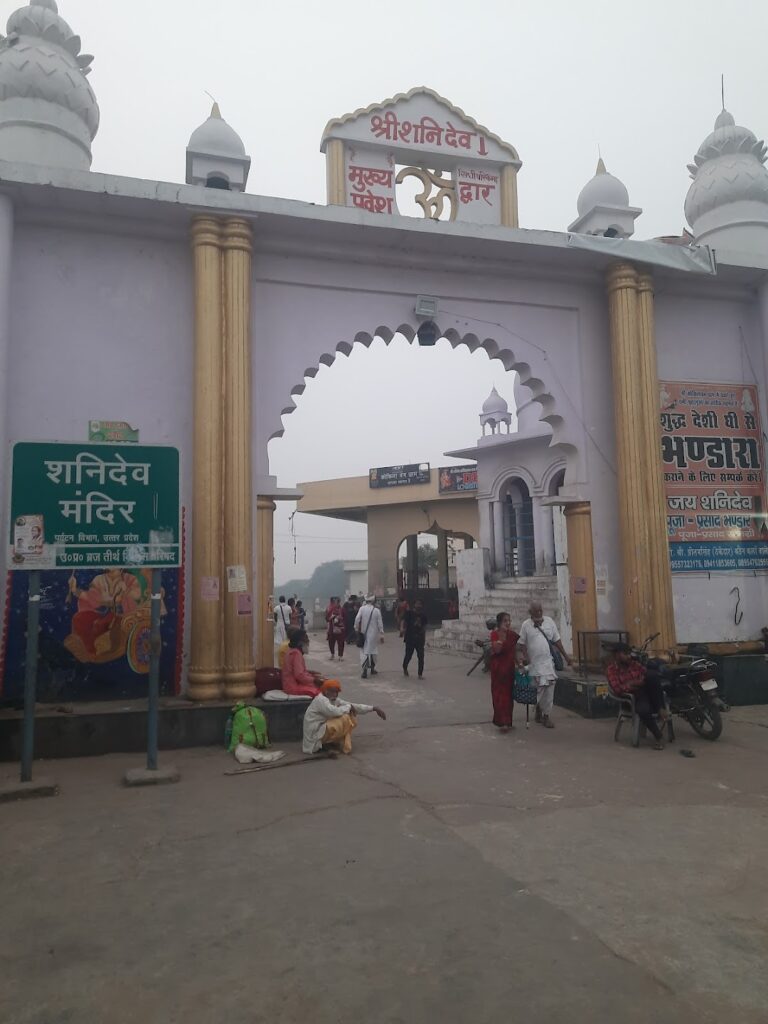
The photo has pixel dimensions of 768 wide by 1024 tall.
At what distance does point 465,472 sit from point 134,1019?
23500 millimetres

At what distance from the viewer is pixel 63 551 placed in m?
5.34

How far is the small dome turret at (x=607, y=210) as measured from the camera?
28.9 feet

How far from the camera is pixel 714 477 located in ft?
29.2

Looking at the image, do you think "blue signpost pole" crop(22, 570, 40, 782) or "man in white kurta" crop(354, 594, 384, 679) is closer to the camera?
"blue signpost pole" crop(22, 570, 40, 782)

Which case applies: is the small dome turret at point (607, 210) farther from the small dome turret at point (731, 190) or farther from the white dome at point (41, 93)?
the white dome at point (41, 93)

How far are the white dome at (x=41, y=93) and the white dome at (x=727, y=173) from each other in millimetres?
7643

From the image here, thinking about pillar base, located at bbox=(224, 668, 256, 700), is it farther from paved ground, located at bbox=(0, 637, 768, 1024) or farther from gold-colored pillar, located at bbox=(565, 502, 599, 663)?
gold-colored pillar, located at bbox=(565, 502, 599, 663)

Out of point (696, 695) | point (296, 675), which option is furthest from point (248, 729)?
point (696, 695)

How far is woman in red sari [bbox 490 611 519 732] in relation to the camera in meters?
7.33

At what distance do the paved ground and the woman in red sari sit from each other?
1.35m

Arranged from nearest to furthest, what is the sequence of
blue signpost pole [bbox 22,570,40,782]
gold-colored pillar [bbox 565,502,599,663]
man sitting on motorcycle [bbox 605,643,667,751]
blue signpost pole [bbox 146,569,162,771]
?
blue signpost pole [bbox 22,570,40,782] < blue signpost pole [bbox 146,569,162,771] < man sitting on motorcycle [bbox 605,643,667,751] < gold-colored pillar [bbox 565,502,599,663]

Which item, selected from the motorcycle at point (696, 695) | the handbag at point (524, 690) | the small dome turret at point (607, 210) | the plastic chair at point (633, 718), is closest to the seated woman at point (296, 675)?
the handbag at point (524, 690)

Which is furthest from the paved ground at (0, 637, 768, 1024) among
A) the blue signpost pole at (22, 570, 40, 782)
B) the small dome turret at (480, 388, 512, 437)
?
the small dome turret at (480, 388, 512, 437)

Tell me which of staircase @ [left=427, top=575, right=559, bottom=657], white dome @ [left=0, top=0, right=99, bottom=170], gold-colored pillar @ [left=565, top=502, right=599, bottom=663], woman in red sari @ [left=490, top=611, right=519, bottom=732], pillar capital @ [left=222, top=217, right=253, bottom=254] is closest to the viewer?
pillar capital @ [left=222, top=217, right=253, bottom=254]
